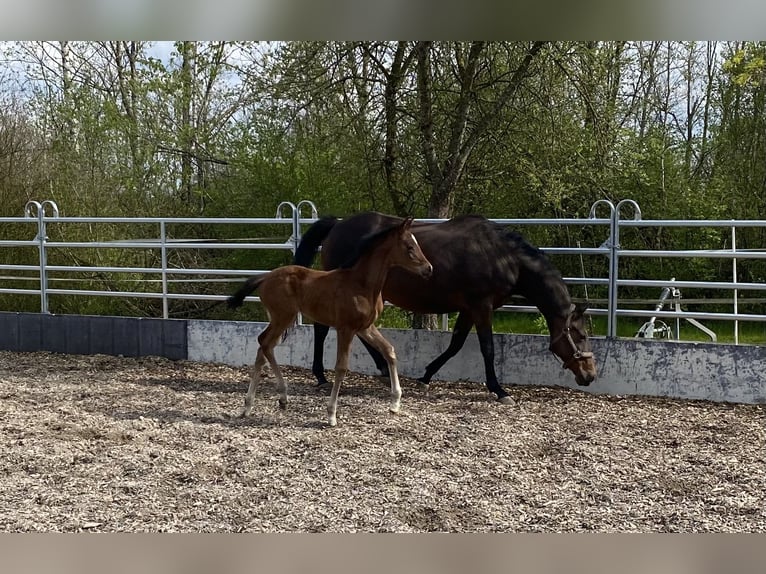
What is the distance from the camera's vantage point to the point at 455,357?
7.38m

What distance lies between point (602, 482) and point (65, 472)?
3.10 meters

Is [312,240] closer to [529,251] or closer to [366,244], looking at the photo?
[366,244]

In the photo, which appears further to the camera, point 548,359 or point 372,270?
point 548,359

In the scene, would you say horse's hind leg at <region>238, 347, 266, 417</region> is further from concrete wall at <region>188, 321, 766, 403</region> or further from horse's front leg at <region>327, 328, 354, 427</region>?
concrete wall at <region>188, 321, 766, 403</region>

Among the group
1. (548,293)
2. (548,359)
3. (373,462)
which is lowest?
(373,462)

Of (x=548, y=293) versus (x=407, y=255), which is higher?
(x=407, y=255)

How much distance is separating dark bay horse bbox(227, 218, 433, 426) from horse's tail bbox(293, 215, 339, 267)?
137cm

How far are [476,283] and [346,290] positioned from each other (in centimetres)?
154

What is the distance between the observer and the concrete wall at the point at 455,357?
6.50 meters

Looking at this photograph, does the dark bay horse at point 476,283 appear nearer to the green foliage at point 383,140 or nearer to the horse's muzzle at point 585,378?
the horse's muzzle at point 585,378

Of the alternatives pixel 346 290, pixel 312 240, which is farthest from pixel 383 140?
pixel 346 290

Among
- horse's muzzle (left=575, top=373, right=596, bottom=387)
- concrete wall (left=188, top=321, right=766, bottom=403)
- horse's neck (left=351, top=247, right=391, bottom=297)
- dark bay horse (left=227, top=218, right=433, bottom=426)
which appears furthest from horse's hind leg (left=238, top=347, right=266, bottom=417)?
horse's muzzle (left=575, top=373, right=596, bottom=387)

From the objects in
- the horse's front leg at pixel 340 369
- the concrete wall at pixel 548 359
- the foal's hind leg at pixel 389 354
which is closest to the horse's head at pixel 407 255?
the foal's hind leg at pixel 389 354

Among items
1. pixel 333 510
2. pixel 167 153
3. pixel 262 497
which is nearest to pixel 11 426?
pixel 262 497
